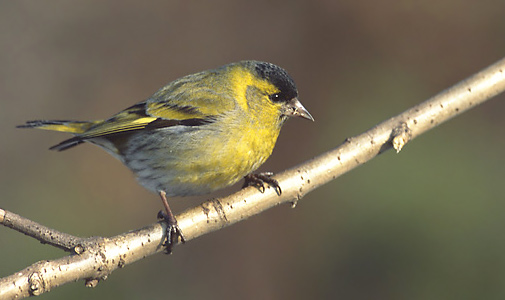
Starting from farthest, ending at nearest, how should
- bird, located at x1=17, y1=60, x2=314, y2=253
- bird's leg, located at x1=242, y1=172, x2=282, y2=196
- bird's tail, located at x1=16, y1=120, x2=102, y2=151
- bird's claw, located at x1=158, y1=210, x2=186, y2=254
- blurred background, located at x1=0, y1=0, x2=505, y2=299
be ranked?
blurred background, located at x1=0, y1=0, x2=505, y2=299 → bird's tail, located at x1=16, y1=120, x2=102, y2=151 → bird, located at x1=17, y1=60, x2=314, y2=253 → bird's leg, located at x1=242, y1=172, x2=282, y2=196 → bird's claw, located at x1=158, y1=210, x2=186, y2=254

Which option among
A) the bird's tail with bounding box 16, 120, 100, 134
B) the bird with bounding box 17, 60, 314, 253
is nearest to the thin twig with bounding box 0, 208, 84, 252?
the bird with bounding box 17, 60, 314, 253

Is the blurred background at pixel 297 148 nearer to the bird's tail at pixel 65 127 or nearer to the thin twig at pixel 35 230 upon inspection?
the bird's tail at pixel 65 127

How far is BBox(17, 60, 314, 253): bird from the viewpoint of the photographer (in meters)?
4.15

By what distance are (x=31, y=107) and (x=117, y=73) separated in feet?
3.92

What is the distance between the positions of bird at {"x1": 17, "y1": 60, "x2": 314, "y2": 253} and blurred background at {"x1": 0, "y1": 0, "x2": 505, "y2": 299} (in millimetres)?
2081

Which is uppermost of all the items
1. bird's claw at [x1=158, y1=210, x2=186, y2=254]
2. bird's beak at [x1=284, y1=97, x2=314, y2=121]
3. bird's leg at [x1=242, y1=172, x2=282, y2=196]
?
bird's beak at [x1=284, y1=97, x2=314, y2=121]

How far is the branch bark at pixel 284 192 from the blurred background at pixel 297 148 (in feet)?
7.79

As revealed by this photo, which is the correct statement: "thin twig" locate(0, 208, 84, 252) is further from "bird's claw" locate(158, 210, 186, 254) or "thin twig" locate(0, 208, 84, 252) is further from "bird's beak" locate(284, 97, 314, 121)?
"bird's beak" locate(284, 97, 314, 121)

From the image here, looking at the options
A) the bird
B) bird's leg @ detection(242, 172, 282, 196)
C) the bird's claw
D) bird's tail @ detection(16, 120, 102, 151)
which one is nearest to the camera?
the bird's claw

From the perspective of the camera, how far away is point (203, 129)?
14.1 feet

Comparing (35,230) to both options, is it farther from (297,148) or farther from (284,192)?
(297,148)

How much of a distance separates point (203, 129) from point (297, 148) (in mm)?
3514

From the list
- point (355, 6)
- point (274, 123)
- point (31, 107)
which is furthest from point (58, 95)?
point (274, 123)

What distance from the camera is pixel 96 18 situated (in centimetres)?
880
